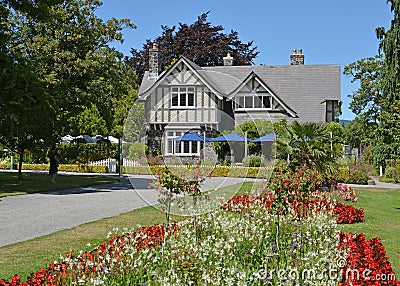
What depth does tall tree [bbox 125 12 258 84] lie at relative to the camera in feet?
114

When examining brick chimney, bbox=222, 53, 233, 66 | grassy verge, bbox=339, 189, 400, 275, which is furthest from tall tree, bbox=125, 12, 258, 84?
grassy verge, bbox=339, 189, 400, 275

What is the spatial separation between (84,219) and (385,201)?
34.9ft

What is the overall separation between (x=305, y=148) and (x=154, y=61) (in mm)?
22160

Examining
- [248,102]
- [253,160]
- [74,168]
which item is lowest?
[74,168]

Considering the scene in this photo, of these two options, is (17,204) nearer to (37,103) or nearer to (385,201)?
(37,103)

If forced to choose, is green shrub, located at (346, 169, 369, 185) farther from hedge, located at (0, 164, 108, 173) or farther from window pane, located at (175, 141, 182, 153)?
window pane, located at (175, 141, 182, 153)

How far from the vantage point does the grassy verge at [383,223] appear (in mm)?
9055

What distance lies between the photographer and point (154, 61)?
3919 centimetres

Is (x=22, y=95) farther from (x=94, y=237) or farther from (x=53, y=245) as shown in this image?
(x=53, y=245)

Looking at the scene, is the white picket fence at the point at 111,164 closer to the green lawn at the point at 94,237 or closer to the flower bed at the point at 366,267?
the green lawn at the point at 94,237

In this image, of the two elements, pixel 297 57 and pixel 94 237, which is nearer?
pixel 94 237

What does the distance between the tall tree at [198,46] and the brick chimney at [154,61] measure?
1.58 feet

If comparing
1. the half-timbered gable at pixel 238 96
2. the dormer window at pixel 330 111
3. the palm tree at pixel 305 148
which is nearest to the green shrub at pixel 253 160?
the palm tree at pixel 305 148

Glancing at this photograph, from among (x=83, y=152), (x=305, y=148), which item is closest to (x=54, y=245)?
(x=305, y=148)
